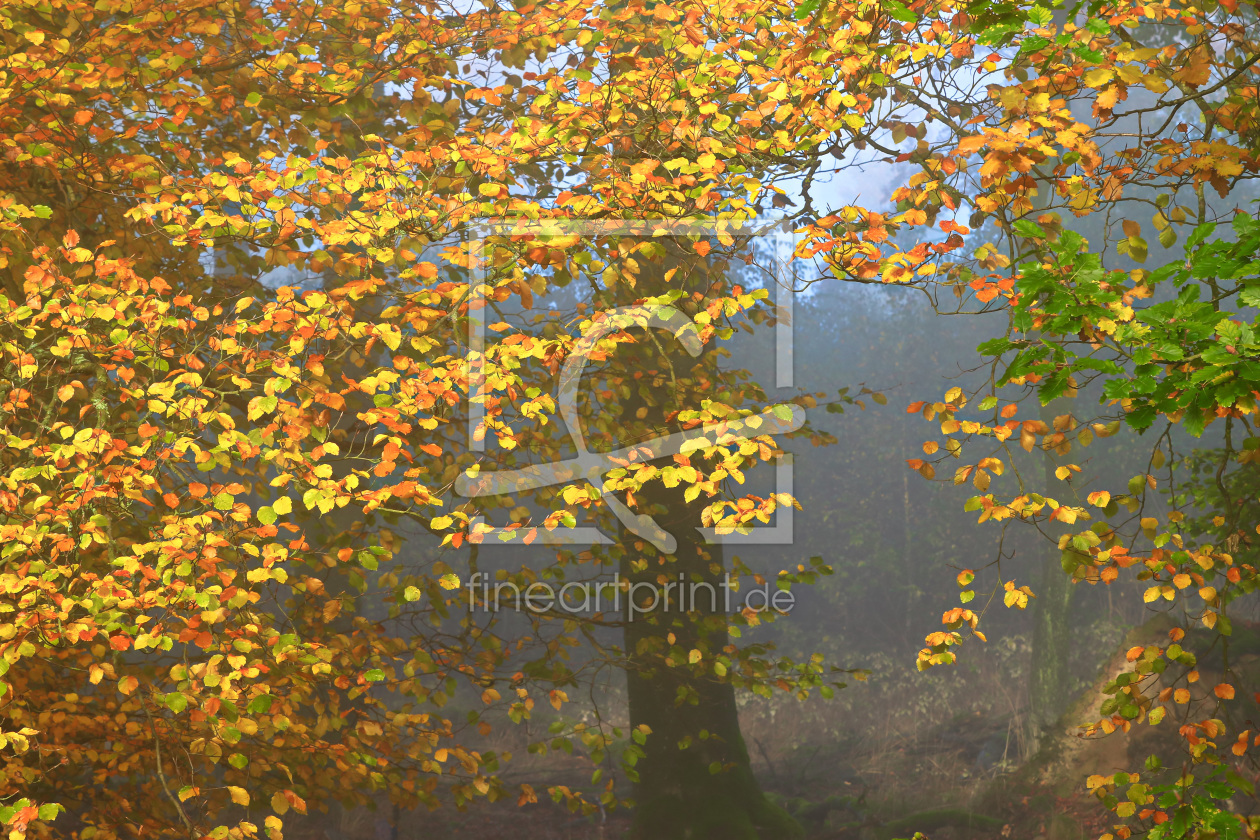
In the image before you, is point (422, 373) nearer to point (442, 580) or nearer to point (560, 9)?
point (442, 580)

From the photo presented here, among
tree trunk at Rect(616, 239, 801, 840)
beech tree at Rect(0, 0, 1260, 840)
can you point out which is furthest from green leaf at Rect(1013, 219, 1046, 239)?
tree trunk at Rect(616, 239, 801, 840)

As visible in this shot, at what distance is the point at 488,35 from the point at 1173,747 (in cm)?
983

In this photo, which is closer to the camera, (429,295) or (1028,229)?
(1028,229)

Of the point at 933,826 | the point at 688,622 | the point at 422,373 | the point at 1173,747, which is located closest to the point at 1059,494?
the point at 1173,747

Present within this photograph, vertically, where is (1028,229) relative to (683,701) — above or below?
above

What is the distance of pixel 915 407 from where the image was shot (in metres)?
4.49
